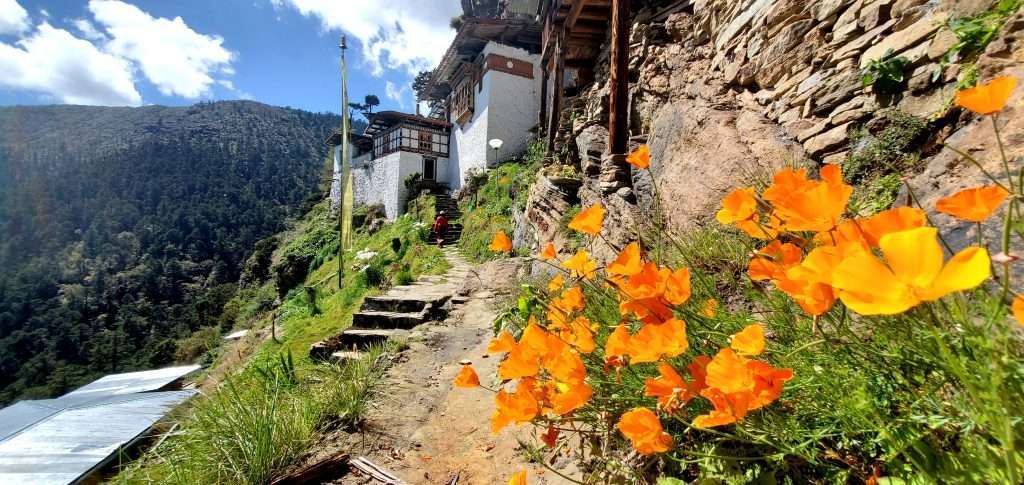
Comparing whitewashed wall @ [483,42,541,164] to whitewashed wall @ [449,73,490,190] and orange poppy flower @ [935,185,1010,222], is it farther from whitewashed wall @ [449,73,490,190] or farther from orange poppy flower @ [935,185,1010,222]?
orange poppy flower @ [935,185,1010,222]

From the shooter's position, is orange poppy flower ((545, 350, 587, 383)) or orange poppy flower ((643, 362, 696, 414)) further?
orange poppy flower ((545, 350, 587, 383))

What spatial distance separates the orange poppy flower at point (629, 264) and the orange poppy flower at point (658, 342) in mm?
167

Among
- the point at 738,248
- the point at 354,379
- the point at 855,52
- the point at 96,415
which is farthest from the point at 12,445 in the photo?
the point at 855,52

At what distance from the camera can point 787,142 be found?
117 inches

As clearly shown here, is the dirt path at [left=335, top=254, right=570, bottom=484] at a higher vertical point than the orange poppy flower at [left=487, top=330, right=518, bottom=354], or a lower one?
lower

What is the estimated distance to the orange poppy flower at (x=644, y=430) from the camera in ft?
2.98

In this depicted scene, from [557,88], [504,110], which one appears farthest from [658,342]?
[504,110]

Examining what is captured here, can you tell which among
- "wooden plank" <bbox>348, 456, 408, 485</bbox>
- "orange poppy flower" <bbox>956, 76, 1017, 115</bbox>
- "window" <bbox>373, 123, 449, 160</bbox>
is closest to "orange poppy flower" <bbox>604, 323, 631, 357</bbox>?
"orange poppy flower" <bbox>956, 76, 1017, 115</bbox>

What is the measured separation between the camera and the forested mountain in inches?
1622

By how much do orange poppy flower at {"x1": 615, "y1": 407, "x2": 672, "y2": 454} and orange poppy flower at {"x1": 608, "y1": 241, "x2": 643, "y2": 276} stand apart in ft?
1.07

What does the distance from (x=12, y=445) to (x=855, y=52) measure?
30.0 ft

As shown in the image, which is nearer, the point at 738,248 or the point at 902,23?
the point at 738,248

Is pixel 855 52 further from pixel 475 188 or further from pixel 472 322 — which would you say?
pixel 475 188

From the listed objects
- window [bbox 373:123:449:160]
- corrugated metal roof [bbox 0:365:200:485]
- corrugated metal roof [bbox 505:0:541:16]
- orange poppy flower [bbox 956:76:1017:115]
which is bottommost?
corrugated metal roof [bbox 0:365:200:485]
